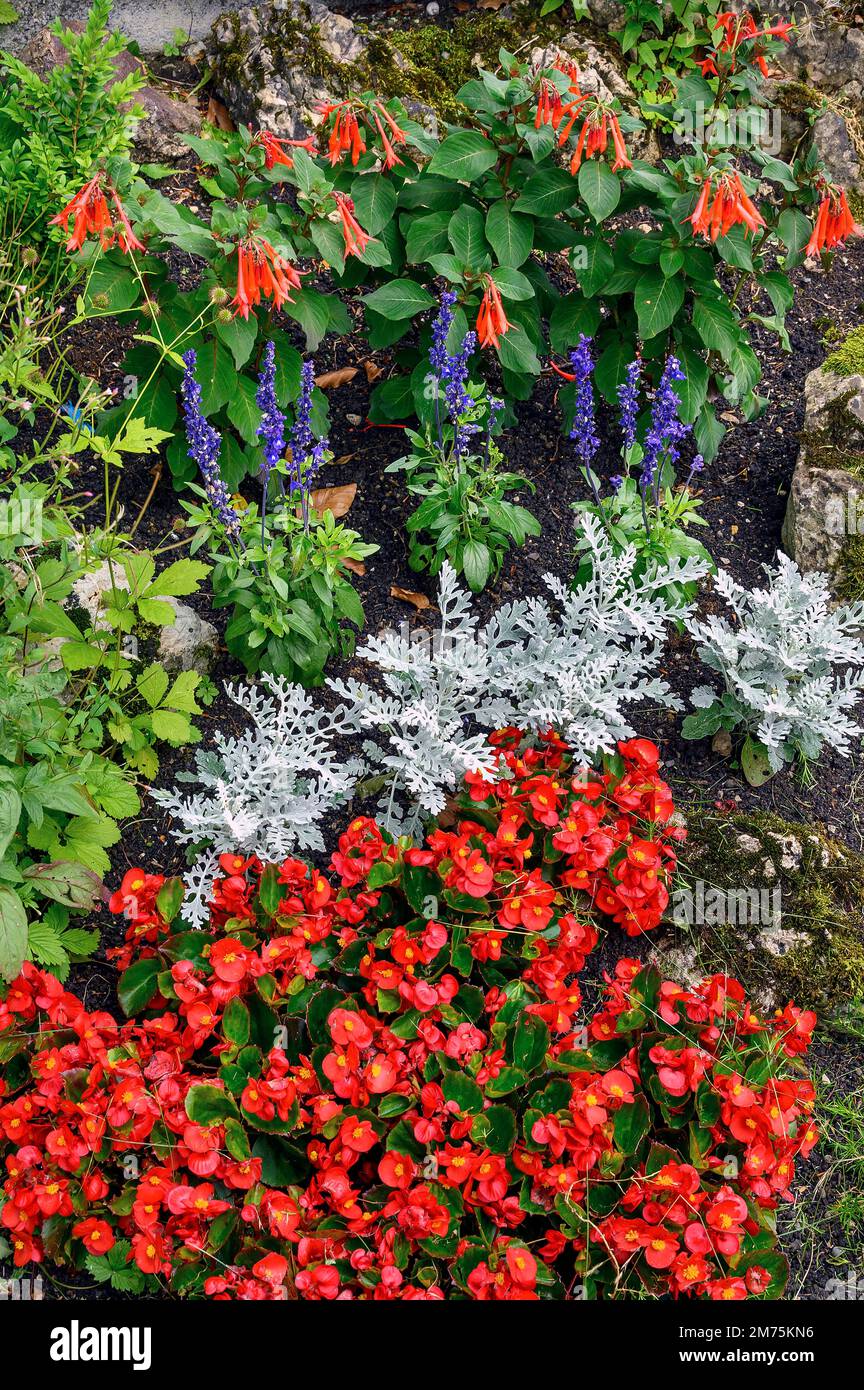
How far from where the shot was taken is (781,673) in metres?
3.63

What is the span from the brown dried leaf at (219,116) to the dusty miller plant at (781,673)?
3187mm

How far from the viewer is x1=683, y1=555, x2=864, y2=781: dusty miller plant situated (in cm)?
353

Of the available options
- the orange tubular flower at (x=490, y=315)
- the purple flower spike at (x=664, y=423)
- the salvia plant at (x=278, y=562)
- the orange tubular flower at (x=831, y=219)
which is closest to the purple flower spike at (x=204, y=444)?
the salvia plant at (x=278, y=562)

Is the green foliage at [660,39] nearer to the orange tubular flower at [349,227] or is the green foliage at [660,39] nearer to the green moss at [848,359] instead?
the green moss at [848,359]

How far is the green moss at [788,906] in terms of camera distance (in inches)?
129

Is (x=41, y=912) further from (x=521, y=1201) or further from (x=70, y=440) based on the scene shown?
(x=521, y=1201)

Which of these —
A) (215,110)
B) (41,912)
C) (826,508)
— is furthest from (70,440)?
(215,110)

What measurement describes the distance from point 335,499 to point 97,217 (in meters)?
1.26

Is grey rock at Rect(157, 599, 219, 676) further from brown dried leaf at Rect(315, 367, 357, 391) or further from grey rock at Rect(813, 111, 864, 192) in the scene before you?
grey rock at Rect(813, 111, 864, 192)

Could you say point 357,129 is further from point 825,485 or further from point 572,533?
point 825,485

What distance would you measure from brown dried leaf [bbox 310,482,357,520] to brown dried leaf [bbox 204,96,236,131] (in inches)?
82.1

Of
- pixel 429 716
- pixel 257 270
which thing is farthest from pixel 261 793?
pixel 257 270
